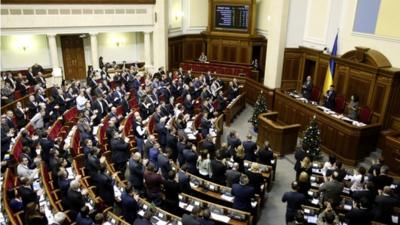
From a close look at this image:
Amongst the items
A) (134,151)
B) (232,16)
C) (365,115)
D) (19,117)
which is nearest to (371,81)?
(365,115)

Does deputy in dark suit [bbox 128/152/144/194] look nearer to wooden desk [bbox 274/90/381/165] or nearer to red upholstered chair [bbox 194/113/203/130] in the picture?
red upholstered chair [bbox 194/113/203/130]

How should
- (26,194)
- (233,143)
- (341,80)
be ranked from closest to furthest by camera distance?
(26,194)
(233,143)
(341,80)

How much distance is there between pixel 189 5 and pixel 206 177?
12770mm

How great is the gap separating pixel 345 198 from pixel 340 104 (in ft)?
18.0

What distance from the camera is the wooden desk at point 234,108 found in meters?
12.8

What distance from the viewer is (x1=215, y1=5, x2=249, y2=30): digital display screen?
1689 cm

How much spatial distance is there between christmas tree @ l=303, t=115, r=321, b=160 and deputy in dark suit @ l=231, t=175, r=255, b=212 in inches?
160

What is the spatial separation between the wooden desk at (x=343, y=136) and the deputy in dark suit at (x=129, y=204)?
21.1 ft

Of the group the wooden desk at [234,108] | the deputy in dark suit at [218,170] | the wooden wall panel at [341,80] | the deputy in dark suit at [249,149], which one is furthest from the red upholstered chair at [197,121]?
the wooden wall panel at [341,80]

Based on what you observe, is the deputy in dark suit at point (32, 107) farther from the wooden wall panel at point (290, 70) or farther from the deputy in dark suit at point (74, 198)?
the wooden wall panel at point (290, 70)

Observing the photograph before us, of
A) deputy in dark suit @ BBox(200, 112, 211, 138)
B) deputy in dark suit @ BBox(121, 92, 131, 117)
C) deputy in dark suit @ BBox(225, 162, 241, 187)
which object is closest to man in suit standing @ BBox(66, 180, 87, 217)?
deputy in dark suit @ BBox(225, 162, 241, 187)

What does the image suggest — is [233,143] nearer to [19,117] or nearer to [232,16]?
[19,117]

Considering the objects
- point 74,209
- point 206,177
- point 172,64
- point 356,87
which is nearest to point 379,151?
point 356,87

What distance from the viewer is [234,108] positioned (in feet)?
44.0
